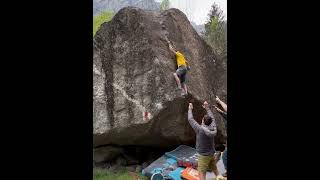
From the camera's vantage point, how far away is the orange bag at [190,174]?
30.4 feet

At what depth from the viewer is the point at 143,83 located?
10.6 m

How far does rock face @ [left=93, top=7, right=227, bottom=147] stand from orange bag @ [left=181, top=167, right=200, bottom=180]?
1.39m

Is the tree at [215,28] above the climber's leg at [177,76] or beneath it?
above

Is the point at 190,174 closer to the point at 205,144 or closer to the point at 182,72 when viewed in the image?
the point at 205,144

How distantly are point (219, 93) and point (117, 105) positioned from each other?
2750 mm

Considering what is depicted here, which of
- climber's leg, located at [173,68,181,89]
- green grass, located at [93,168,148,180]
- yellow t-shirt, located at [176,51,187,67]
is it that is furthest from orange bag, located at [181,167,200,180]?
yellow t-shirt, located at [176,51,187,67]

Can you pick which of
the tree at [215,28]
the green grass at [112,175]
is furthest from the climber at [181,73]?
the tree at [215,28]

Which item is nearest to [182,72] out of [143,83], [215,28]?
[143,83]

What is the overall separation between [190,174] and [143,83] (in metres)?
2.53

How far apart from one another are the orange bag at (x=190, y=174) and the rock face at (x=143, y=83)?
1.39m

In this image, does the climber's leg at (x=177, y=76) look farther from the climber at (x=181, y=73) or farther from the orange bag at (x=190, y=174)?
Answer: the orange bag at (x=190, y=174)

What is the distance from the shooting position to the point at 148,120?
1045 centimetres
